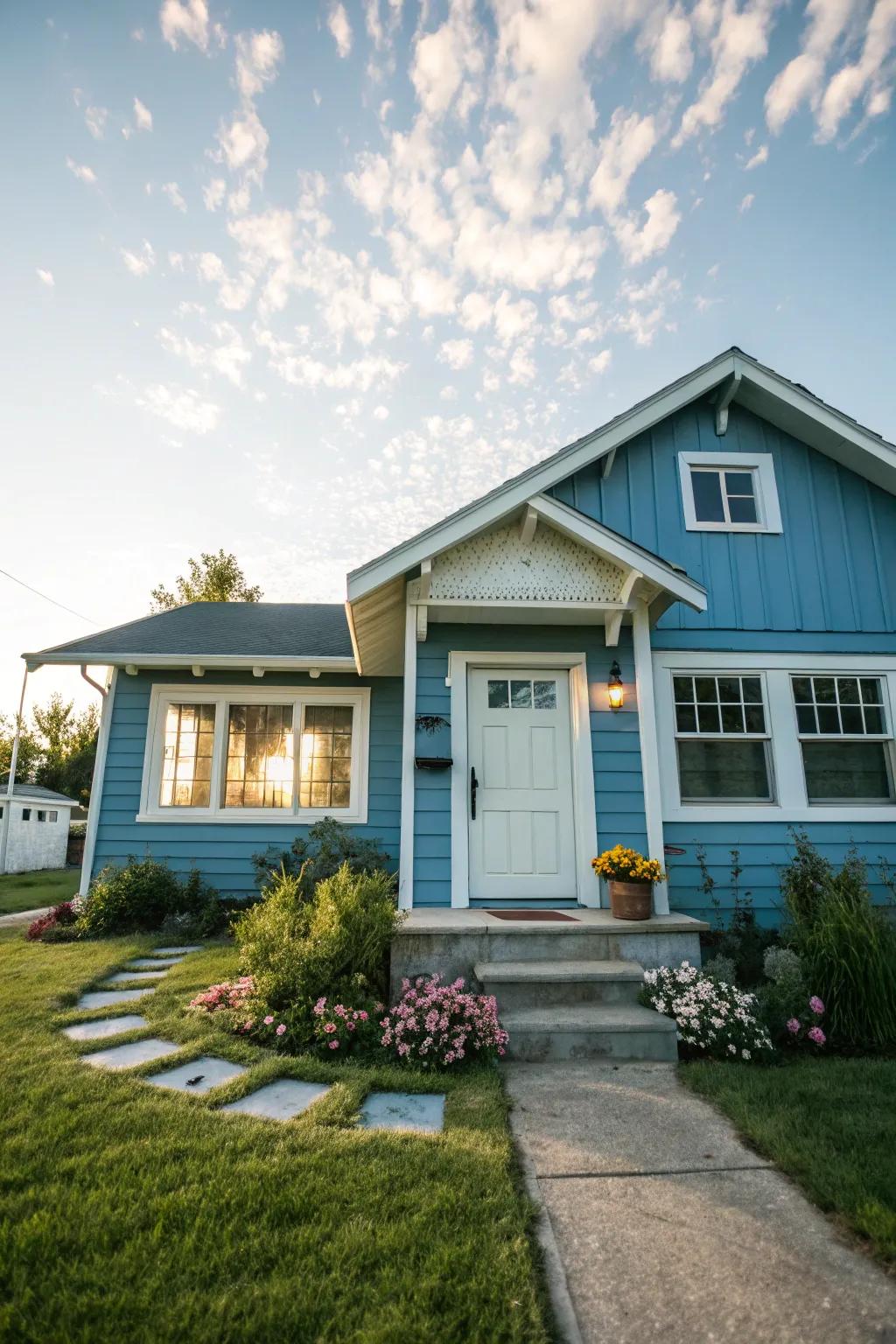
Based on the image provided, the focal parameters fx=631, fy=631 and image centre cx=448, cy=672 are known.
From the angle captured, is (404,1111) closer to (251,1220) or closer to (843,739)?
(251,1220)

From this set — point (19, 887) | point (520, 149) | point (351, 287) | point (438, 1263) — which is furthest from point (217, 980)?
point (19, 887)

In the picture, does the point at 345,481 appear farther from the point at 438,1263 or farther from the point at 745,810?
the point at 438,1263

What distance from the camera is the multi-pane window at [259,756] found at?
7703 mm

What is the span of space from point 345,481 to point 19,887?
432 inches

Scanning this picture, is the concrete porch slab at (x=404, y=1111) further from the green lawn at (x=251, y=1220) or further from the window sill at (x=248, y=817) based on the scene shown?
the window sill at (x=248, y=817)

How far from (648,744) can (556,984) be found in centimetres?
217

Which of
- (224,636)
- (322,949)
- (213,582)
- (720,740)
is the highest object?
(213,582)

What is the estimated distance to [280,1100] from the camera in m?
2.92

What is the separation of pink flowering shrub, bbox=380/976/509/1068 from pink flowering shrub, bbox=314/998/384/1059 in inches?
3.3

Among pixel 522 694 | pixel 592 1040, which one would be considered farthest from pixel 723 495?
pixel 592 1040

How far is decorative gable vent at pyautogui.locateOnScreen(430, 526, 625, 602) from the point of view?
5328mm

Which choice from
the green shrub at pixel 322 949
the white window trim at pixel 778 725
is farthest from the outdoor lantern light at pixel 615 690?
the green shrub at pixel 322 949

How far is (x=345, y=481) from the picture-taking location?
981 centimetres

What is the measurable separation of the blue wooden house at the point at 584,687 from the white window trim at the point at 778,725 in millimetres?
22
